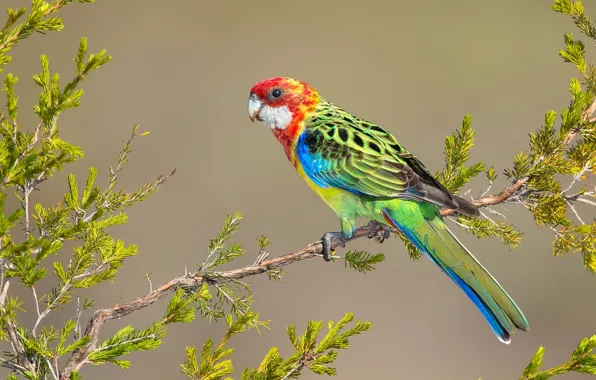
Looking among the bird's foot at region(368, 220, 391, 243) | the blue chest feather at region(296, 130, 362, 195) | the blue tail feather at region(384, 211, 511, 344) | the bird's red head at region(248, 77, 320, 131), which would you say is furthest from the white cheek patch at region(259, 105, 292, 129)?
the blue tail feather at region(384, 211, 511, 344)

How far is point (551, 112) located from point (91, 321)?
4.60 ft

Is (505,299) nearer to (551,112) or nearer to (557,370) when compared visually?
(557,370)

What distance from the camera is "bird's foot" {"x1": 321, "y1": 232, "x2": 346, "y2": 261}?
77.0 inches

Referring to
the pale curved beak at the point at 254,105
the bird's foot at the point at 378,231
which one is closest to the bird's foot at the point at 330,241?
the bird's foot at the point at 378,231

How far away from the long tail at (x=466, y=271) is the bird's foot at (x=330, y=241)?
18cm

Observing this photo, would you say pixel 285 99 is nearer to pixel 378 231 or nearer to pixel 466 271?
pixel 378 231

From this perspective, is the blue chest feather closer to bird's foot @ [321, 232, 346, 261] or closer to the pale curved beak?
bird's foot @ [321, 232, 346, 261]

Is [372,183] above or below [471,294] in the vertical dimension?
above

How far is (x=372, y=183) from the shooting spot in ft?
7.06

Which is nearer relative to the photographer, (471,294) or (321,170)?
(471,294)

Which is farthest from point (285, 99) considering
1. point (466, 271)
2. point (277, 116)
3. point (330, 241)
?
point (466, 271)

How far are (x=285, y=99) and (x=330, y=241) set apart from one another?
0.72 m

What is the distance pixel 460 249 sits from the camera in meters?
1.95

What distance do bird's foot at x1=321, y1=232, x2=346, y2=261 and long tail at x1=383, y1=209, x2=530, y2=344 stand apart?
180mm
